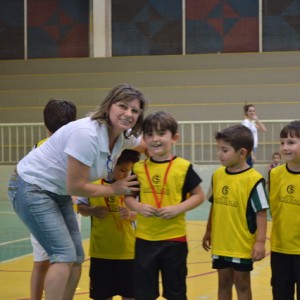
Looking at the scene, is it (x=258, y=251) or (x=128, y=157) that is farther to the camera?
(x=128, y=157)

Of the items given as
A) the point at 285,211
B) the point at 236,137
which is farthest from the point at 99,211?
the point at 285,211

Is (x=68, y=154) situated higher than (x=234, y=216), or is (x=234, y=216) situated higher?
(x=68, y=154)

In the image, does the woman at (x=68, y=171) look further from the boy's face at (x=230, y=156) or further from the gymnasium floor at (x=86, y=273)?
the gymnasium floor at (x=86, y=273)

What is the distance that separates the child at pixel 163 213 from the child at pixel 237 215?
21 cm

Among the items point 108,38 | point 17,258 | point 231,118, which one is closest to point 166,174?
point 17,258

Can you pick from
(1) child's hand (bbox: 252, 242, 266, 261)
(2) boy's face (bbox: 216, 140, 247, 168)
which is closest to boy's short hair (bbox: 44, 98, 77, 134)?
(2) boy's face (bbox: 216, 140, 247, 168)

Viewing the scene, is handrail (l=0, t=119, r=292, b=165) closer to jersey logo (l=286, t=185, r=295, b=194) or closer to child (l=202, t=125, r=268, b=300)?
child (l=202, t=125, r=268, b=300)

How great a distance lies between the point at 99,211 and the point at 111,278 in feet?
1.34

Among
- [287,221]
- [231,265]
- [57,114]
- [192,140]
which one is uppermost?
[57,114]

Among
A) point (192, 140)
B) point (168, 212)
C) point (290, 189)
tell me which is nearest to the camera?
point (168, 212)

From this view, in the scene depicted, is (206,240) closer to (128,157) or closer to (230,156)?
(230,156)

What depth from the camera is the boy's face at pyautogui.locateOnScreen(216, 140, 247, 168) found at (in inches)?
150

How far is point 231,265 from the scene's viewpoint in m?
3.80

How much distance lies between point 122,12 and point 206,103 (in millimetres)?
4362
